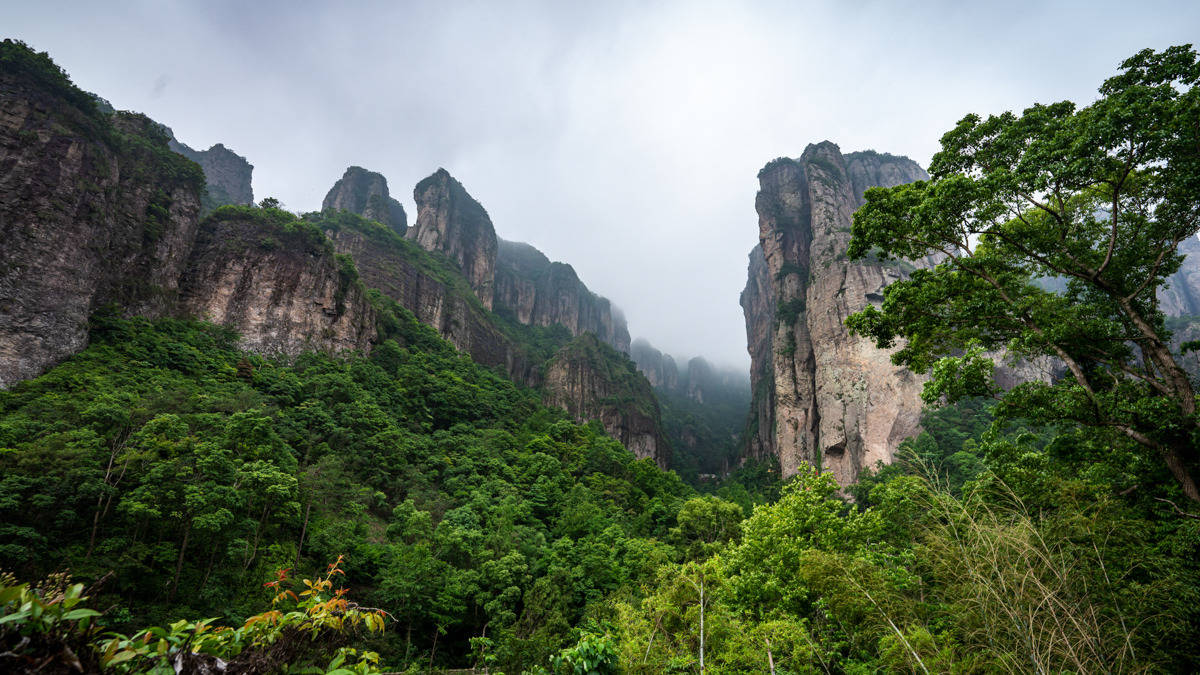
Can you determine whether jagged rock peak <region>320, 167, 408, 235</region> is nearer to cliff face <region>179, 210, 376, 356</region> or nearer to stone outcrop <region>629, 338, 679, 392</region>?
cliff face <region>179, 210, 376, 356</region>

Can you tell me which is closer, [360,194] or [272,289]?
[272,289]

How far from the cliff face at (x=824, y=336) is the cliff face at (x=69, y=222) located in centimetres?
4386

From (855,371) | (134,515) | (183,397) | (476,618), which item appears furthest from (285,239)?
(855,371)

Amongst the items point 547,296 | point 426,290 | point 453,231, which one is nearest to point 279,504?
point 426,290

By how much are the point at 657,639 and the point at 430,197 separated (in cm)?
8303

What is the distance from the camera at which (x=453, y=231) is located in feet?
260

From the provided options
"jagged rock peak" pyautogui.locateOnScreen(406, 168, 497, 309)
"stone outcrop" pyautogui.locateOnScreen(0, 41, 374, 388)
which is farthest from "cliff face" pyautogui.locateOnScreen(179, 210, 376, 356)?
"jagged rock peak" pyautogui.locateOnScreen(406, 168, 497, 309)

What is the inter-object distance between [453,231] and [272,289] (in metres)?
44.6

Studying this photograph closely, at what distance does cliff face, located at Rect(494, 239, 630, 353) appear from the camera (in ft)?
299

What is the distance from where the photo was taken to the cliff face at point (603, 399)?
6188 cm

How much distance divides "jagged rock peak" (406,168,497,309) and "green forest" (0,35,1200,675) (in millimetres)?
52836

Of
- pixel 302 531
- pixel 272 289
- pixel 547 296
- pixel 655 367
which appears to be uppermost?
pixel 547 296

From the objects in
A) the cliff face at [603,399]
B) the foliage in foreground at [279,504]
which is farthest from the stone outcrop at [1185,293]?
the foliage in foreground at [279,504]

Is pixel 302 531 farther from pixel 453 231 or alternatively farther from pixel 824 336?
pixel 453 231
